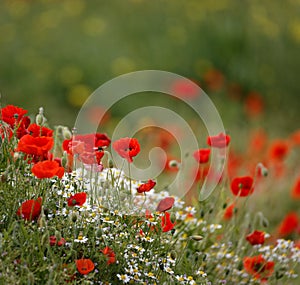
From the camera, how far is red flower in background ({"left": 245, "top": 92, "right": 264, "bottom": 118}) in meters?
6.86

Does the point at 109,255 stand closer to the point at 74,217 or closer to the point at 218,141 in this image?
the point at 74,217

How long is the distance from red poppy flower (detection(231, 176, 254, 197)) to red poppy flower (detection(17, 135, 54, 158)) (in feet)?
3.20

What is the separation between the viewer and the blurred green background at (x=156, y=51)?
23.1ft

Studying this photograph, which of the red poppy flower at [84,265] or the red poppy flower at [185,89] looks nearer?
the red poppy flower at [84,265]

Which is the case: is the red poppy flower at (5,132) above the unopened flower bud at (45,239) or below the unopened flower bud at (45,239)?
above

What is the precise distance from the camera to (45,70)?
279 inches

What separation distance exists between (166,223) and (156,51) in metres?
5.32

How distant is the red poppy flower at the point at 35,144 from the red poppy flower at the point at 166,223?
0.51 m

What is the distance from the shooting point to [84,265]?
198cm

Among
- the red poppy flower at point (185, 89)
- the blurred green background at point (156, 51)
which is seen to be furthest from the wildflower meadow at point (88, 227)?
the blurred green background at point (156, 51)

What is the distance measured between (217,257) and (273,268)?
0.25 meters

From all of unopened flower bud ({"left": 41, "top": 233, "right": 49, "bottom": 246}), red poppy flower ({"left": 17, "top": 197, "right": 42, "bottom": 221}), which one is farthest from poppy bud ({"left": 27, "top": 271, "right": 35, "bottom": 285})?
red poppy flower ({"left": 17, "top": 197, "right": 42, "bottom": 221})

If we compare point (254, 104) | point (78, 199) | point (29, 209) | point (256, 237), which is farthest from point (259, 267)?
point (254, 104)

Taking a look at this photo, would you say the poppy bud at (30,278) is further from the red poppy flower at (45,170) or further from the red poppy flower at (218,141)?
the red poppy flower at (218,141)
